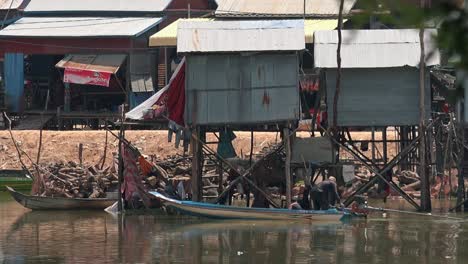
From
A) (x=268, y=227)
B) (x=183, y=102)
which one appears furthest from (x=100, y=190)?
(x=268, y=227)

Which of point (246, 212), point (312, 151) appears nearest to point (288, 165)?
point (312, 151)

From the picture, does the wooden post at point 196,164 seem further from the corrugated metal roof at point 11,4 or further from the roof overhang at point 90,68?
the corrugated metal roof at point 11,4

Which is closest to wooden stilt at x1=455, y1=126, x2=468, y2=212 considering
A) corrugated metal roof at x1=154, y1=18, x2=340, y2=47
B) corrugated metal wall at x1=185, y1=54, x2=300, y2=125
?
corrugated metal wall at x1=185, y1=54, x2=300, y2=125

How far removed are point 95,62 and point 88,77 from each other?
45.6 inches

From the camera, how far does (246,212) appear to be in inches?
915

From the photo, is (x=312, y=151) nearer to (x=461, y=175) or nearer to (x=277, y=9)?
(x=461, y=175)

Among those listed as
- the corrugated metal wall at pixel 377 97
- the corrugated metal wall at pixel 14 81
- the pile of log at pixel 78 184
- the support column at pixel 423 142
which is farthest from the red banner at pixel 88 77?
the support column at pixel 423 142

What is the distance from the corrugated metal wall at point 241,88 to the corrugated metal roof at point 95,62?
16.1 m

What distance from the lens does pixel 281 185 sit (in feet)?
90.5

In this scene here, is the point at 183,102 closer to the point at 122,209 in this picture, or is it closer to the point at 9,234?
the point at 122,209

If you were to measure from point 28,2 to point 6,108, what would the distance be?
5505 millimetres

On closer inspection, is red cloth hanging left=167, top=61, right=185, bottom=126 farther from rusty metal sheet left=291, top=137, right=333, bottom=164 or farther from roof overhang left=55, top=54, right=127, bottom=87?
roof overhang left=55, top=54, right=127, bottom=87

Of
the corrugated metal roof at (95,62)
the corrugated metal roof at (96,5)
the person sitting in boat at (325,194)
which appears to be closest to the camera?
the person sitting in boat at (325,194)

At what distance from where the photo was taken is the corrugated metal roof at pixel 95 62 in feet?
133
